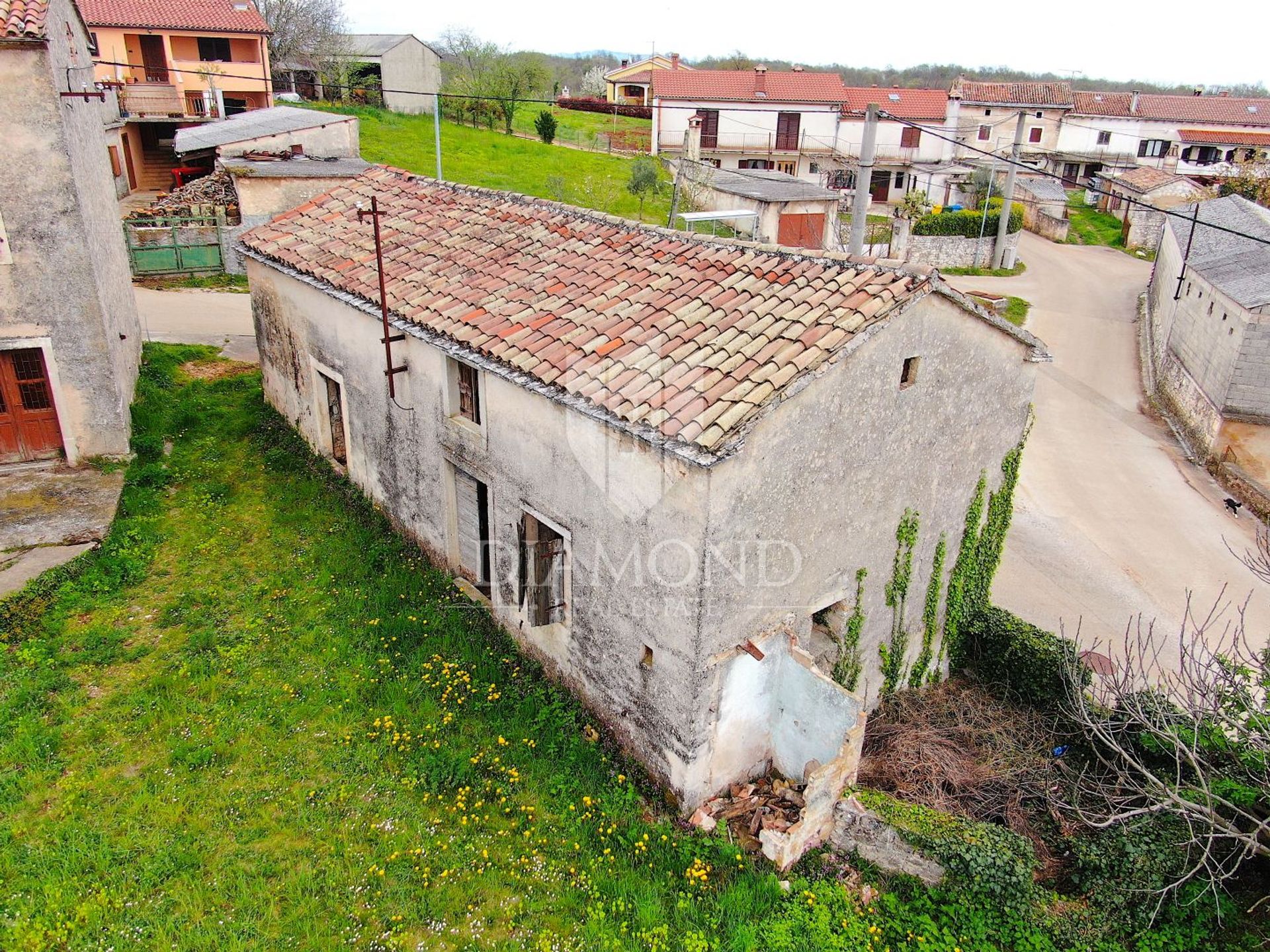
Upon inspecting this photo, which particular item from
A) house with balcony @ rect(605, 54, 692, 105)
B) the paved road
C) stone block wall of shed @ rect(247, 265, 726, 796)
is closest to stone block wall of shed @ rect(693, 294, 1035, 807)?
stone block wall of shed @ rect(247, 265, 726, 796)

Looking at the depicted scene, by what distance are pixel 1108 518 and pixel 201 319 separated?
21.7m

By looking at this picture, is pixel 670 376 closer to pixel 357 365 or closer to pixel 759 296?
pixel 759 296

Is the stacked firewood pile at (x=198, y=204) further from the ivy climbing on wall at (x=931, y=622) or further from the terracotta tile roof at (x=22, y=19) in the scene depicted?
the ivy climbing on wall at (x=931, y=622)

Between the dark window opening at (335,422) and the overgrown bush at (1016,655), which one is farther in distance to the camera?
the dark window opening at (335,422)

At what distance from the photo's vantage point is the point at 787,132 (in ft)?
152

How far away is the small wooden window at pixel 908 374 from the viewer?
27.5 ft

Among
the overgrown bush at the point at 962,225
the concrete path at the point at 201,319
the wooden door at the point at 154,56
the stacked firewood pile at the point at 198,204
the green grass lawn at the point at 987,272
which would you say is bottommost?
the green grass lawn at the point at 987,272

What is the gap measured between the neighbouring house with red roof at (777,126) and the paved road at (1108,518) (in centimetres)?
2322

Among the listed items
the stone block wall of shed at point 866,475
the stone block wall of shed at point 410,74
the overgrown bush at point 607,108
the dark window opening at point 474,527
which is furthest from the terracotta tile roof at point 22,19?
the overgrown bush at point 607,108

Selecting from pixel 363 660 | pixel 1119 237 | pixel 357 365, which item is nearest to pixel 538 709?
pixel 363 660

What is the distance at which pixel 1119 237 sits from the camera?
4266 centimetres

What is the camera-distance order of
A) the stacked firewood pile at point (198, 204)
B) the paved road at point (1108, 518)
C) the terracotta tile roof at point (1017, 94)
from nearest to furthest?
the paved road at point (1108, 518) → the stacked firewood pile at point (198, 204) → the terracotta tile roof at point (1017, 94)

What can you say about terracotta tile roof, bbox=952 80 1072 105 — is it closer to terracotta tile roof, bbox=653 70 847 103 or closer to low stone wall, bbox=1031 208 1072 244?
terracotta tile roof, bbox=653 70 847 103

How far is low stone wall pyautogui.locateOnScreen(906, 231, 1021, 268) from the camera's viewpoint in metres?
35.2
